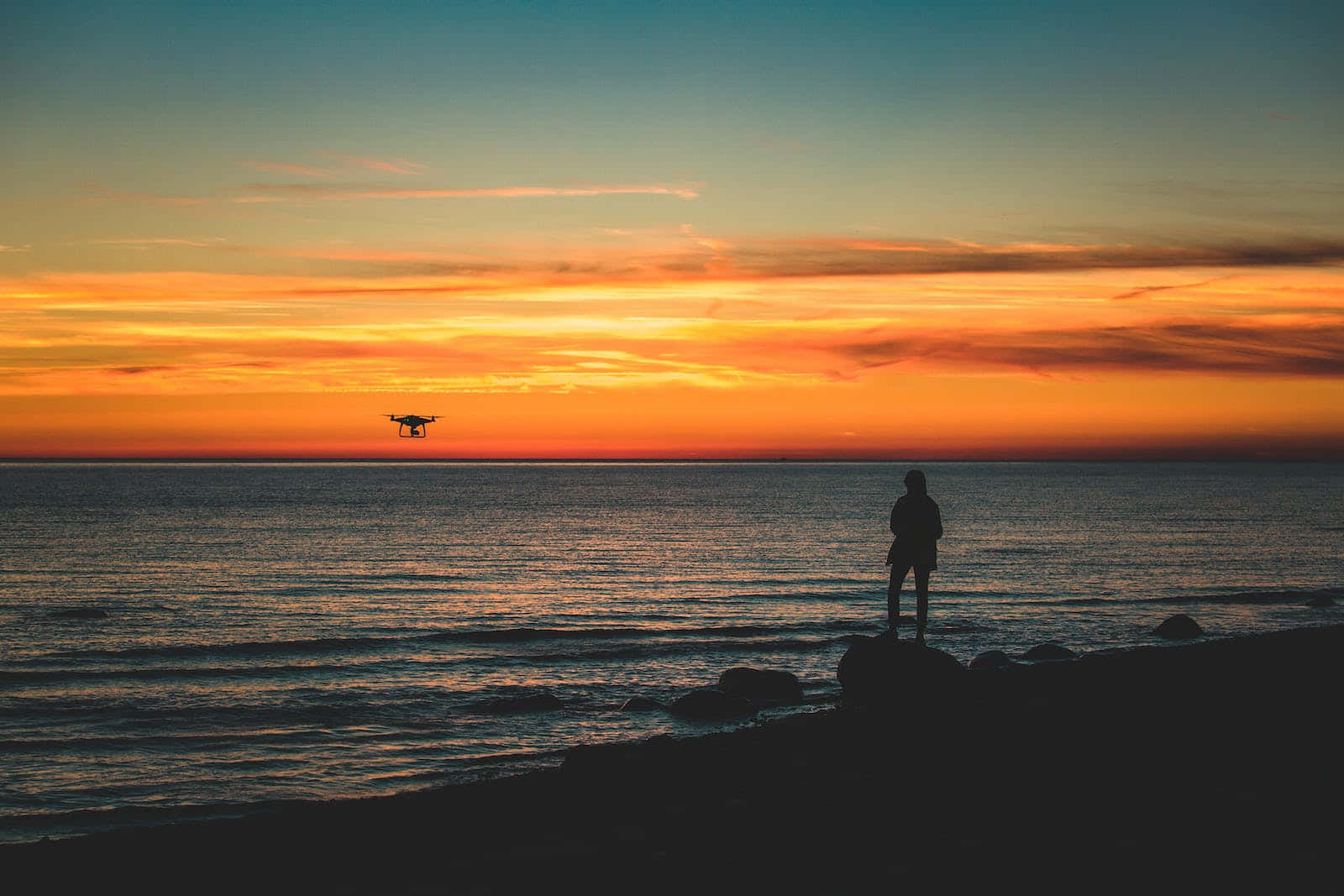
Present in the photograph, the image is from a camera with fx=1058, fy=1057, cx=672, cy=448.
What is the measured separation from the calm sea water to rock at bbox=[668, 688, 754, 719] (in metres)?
0.44

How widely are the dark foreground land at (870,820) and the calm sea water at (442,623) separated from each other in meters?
5.53

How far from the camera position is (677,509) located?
383ft

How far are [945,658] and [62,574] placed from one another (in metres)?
45.4

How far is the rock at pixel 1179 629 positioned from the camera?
102ft

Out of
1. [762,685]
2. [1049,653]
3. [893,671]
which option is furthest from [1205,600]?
[893,671]

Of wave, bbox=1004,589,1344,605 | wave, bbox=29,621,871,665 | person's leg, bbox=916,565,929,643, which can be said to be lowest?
wave, bbox=29,621,871,665

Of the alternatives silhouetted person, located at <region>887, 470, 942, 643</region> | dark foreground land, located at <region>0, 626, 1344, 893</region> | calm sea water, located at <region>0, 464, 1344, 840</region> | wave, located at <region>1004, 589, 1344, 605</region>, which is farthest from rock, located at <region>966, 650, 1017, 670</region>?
wave, located at <region>1004, 589, 1344, 605</region>

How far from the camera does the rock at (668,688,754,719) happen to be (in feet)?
68.2

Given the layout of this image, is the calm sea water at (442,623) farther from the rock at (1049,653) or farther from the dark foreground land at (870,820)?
the dark foreground land at (870,820)

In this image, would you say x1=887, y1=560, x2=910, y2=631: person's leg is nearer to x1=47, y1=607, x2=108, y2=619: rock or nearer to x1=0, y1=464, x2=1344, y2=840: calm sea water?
x1=0, y1=464, x2=1344, y2=840: calm sea water

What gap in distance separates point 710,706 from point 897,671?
4473 mm

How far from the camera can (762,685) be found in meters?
22.7

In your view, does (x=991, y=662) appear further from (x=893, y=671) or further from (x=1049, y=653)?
(x=893, y=671)

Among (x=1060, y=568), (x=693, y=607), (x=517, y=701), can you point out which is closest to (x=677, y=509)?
(x=1060, y=568)
